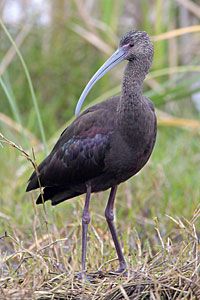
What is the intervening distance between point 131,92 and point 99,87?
4629 mm

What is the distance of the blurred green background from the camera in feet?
22.5

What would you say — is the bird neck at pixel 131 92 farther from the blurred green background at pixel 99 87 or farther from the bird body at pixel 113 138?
the blurred green background at pixel 99 87

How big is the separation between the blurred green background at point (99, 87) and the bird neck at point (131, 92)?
1.43 meters

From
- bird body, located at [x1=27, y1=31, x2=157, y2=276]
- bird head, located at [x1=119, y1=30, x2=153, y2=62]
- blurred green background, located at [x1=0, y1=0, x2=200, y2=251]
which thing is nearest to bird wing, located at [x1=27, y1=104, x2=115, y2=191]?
bird body, located at [x1=27, y1=31, x2=157, y2=276]

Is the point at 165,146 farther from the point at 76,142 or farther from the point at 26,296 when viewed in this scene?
the point at 26,296

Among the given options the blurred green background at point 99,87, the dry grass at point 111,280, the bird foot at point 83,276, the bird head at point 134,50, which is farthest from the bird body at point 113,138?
the blurred green background at point 99,87

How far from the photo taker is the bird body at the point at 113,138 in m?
4.95

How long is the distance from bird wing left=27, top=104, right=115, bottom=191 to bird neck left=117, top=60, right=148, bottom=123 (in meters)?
0.12

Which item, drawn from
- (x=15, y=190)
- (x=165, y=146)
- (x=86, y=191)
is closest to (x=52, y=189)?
(x=86, y=191)

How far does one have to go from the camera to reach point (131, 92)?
16.4 ft

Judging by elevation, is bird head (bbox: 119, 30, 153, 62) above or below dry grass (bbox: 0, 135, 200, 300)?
above

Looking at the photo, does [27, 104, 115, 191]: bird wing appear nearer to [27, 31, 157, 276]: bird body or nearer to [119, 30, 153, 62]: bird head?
[27, 31, 157, 276]: bird body

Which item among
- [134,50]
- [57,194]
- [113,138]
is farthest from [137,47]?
[57,194]

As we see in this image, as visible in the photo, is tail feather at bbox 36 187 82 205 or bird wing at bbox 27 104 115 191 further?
tail feather at bbox 36 187 82 205
